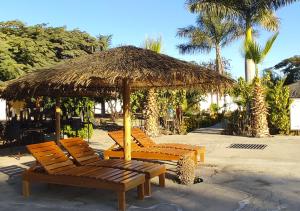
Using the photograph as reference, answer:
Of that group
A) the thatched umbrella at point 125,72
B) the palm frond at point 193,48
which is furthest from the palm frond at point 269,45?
the palm frond at point 193,48

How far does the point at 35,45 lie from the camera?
22016 millimetres

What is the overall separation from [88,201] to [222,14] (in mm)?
17577

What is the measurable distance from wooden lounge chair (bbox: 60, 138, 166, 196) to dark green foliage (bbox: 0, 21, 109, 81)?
10.7 m

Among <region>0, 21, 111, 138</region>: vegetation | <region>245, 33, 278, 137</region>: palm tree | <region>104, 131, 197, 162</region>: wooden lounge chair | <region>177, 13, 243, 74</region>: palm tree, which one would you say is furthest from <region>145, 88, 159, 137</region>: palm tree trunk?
<region>177, 13, 243, 74</region>: palm tree

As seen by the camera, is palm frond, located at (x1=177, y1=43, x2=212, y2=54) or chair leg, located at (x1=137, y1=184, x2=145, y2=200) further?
palm frond, located at (x1=177, y1=43, x2=212, y2=54)

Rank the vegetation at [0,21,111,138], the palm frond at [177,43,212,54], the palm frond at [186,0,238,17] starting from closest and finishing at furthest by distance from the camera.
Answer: the vegetation at [0,21,111,138] < the palm frond at [186,0,238,17] < the palm frond at [177,43,212,54]

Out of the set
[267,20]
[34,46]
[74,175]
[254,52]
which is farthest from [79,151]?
[267,20]

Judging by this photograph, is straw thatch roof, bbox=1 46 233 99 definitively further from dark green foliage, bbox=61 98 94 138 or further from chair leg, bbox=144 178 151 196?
dark green foliage, bbox=61 98 94 138

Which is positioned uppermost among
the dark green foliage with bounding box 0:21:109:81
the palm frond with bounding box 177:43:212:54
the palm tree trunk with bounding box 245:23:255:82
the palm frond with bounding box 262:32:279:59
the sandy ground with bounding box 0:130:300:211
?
the palm frond with bounding box 177:43:212:54

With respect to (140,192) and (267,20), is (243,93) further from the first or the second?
(140,192)

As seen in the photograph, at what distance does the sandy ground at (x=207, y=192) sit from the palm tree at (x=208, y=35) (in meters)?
29.5

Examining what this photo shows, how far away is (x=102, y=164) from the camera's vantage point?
791 cm

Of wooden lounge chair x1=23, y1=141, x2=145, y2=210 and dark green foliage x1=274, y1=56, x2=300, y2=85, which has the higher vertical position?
dark green foliage x1=274, y1=56, x2=300, y2=85

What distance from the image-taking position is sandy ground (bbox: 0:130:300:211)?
6.68 metres
